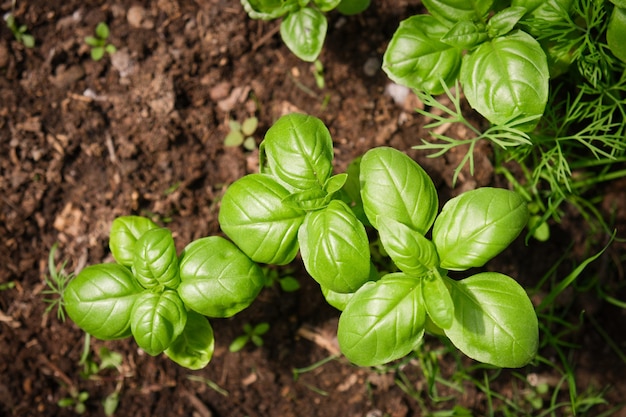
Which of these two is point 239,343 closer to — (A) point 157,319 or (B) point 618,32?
(A) point 157,319

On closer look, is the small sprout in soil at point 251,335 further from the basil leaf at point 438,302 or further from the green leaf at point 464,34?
the green leaf at point 464,34

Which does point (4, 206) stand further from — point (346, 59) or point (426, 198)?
point (426, 198)

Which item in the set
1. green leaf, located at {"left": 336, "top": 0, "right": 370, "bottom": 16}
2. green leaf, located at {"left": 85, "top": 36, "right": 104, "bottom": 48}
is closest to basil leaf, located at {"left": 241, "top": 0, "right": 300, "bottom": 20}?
green leaf, located at {"left": 336, "top": 0, "right": 370, "bottom": 16}

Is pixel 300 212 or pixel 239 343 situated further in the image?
pixel 239 343

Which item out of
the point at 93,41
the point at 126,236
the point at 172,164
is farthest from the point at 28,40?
the point at 126,236

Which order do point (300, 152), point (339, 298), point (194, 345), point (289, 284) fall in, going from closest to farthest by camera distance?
point (300, 152), point (339, 298), point (194, 345), point (289, 284)

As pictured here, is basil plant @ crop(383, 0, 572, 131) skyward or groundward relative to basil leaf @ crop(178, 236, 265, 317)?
skyward

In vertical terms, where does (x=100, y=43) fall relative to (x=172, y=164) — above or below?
above

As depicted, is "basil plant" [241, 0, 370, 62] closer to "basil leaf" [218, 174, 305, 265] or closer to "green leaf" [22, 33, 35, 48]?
"basil leaf" [218, 174, 305, 265]
